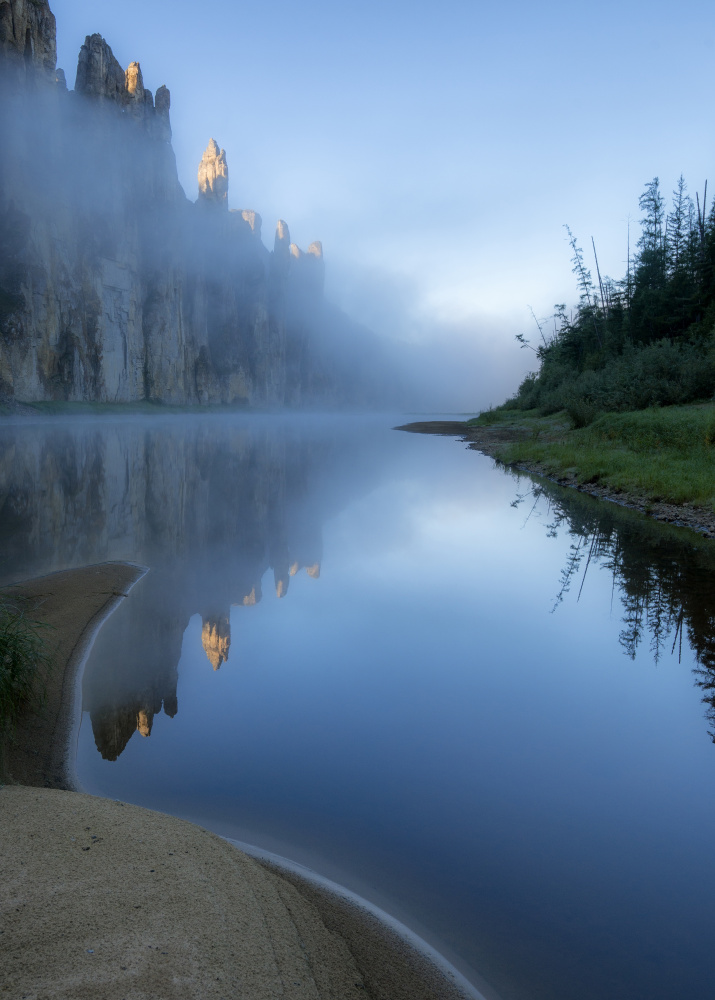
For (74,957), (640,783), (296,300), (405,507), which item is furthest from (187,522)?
(296,300)

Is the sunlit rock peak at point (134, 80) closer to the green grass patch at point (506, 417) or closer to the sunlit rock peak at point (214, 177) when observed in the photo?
the sunlit rock peak at point (214, 177)

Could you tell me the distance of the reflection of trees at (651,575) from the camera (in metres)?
6.42

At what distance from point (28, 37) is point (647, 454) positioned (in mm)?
62869

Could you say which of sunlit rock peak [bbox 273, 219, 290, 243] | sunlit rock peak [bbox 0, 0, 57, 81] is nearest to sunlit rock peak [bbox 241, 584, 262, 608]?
sunlit rock peak [bbox 0, 0, 57, 81]

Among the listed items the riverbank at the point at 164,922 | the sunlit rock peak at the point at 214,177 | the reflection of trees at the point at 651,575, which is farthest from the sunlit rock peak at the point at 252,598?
the sunlit rock peak at the point at 214,177

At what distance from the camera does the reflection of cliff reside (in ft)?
17.1

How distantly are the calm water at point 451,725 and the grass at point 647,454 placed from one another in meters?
3.58

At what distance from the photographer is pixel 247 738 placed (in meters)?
4.27

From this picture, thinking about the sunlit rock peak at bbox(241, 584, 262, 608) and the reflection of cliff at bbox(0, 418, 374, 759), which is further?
the sunlit rock peak at bbox(241, 584, 262, 608)

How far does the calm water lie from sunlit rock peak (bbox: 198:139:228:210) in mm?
108978

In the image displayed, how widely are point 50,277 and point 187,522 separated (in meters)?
53.4

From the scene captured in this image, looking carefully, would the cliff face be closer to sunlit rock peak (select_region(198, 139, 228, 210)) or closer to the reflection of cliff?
sunlit rock peak (select_region(198, 139, 228, 210))

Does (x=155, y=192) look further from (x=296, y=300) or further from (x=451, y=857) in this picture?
(x=451, y=857)

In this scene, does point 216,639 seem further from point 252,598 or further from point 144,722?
point 144,722
